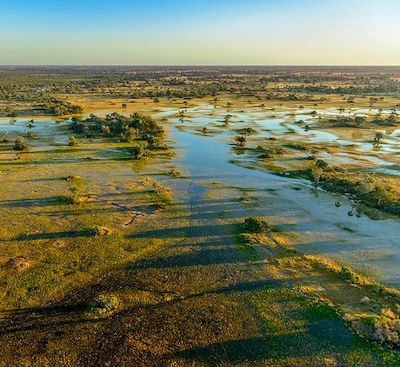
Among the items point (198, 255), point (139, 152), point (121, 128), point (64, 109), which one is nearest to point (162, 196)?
point (198, 255)

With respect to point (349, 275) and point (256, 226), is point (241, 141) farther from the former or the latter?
point (349, 275)

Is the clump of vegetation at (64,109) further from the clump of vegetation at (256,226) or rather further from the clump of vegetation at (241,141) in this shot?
the clump of vegetation at (256,226)

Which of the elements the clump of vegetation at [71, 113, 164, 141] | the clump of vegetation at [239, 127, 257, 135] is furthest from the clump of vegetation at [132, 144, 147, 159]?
the clump of vegetation at [239, 127, 257, 135]

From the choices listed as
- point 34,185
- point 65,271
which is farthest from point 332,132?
point 65,271

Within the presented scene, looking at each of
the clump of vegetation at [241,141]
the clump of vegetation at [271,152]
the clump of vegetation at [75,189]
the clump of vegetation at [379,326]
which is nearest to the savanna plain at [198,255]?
the clump of vegetation at [379,326]

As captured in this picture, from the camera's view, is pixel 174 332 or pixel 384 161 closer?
pixel 174 332

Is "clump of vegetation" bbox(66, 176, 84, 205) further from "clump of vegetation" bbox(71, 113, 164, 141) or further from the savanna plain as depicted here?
"clump of vegetation" bbox(71, 113, 164, 141)

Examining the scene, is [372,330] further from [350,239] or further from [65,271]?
[65,271]

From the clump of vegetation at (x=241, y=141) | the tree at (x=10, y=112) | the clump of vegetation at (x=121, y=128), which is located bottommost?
the clump of vegetation at (x=241, y=141)
